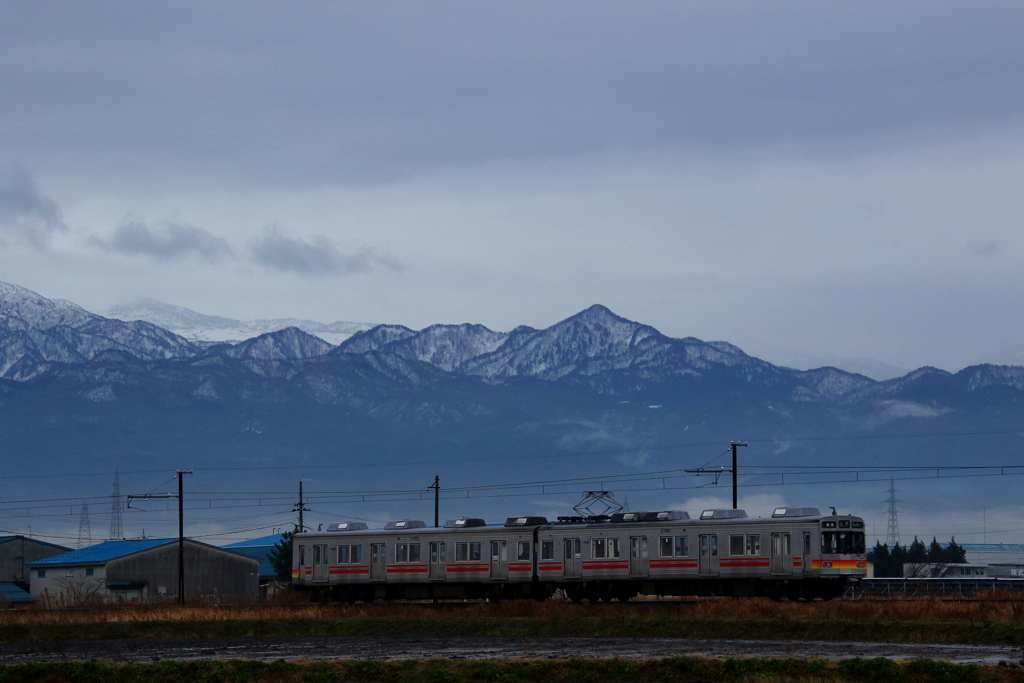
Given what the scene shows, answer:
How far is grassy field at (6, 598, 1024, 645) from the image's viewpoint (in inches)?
1796

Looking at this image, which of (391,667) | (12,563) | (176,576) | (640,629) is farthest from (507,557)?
(12,563)

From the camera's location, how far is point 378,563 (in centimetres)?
7044

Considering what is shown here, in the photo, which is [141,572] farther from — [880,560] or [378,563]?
[880,560]

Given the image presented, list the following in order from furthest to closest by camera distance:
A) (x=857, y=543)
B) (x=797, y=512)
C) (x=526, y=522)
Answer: (x=526, y=522) → (x=797, y=512) → (x=857, y=543)

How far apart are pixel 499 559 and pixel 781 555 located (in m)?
13.9

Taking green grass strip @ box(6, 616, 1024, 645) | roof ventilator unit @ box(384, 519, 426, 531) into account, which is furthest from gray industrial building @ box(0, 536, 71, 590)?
green grass strip @ box(6, 616, 1024, 645)

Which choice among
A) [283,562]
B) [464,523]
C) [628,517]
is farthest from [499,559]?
[283,562]

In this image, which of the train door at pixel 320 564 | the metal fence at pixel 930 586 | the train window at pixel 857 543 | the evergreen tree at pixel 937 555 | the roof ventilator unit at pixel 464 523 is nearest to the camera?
the train window at pixel 857 543

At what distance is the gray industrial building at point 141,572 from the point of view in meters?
119

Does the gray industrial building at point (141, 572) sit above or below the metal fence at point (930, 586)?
below

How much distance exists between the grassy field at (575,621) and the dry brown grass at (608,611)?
44 millimetres

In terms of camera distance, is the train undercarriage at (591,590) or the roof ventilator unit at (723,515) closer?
the train undercarriage at (591,590)

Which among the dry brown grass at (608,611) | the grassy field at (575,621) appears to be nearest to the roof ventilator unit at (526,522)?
the dry brown grass at (608,611)

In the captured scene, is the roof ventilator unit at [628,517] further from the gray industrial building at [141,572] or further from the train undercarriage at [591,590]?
the gray industrial building at [141,572]
